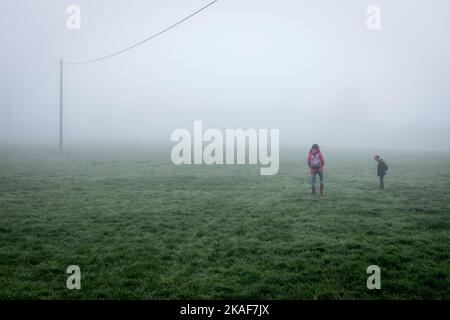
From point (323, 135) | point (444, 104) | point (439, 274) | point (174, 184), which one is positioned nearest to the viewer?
point (439, 274)

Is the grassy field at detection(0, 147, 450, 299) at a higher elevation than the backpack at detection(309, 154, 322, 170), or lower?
lower

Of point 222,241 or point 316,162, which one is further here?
point 316,162

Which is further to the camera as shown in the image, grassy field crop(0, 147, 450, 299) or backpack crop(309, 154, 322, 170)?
backpack crop(309, 154, 322, 170)

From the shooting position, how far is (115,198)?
16328 mm

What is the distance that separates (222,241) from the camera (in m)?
9.96

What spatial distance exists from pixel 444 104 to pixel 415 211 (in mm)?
221916

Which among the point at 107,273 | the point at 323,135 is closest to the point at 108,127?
the point at 323,135

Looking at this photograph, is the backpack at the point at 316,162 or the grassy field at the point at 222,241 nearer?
the grassy field at the point at 222,241

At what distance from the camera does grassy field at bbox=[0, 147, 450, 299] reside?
7.07m

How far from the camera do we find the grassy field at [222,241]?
23.2ft

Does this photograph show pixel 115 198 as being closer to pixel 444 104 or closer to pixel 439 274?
pixel 439 274

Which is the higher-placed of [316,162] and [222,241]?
[316,162]

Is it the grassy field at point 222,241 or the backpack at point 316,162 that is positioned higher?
the backpack at point 316,162
